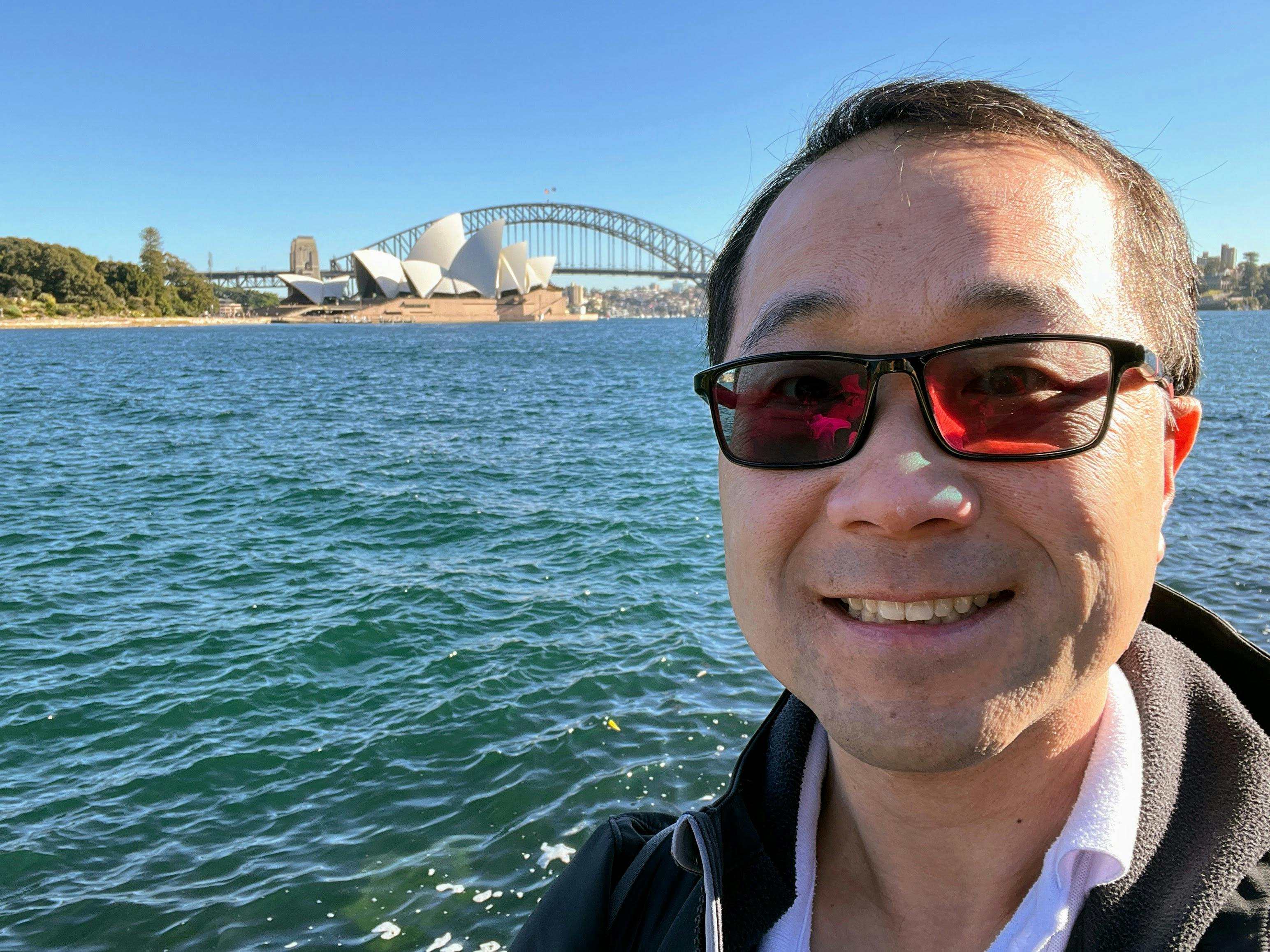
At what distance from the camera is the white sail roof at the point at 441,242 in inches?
3836

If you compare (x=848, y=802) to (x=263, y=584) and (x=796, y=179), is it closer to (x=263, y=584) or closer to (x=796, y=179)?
(x=796, y=179)

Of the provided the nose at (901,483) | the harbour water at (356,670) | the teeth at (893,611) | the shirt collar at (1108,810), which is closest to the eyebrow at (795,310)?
the nose at (901,483)

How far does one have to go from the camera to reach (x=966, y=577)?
0.96 meters

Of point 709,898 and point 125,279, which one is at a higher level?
point 125,279

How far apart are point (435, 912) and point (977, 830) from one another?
152 inches

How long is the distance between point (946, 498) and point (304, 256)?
6176 inches

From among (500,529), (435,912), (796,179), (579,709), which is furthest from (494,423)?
(796,179)

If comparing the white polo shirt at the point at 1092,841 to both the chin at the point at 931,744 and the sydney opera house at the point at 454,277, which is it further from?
the sydney opera house at the point at 454,277

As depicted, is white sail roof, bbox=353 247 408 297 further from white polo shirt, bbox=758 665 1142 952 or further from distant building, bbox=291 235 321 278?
white polo shirt, bbox=758 665 1142 952

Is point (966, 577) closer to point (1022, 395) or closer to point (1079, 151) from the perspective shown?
point (1022, 395)

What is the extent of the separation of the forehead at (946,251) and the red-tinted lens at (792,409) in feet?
0.12

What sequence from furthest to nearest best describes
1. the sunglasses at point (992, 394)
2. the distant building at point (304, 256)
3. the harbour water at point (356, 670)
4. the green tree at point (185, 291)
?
1. the distant building at point (304, 256)
2. the green tree at point (185, 291)
3. the harbour water at point (356, 670)
4. the sunglasses at point (992, 394)

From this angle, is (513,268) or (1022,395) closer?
(1022,395)

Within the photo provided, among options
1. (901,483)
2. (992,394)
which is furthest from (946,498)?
(992,394)
